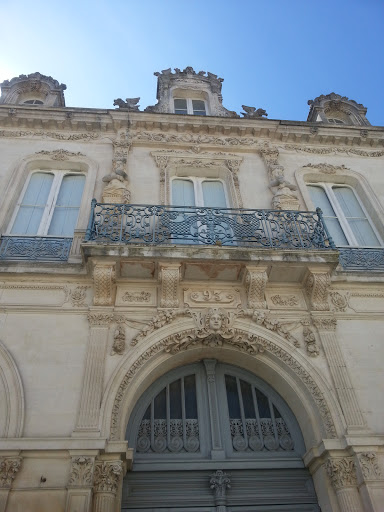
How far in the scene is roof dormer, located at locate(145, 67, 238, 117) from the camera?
9555 millimetres

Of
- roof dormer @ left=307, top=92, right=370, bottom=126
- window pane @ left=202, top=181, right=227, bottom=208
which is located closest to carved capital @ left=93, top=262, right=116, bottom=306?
Result: window pane @ left=202, top=181, right=227, bottom=208

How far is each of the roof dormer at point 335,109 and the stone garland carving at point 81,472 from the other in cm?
977

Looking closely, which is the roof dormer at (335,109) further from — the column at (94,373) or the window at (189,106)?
the column at (94,373)

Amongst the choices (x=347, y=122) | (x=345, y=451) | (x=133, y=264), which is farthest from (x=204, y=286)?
(x=347, y=122)

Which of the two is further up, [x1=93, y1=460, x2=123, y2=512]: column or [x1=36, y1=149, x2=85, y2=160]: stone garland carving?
[x1=36, y1=149, x2=85, y2=160]: stone garland carving

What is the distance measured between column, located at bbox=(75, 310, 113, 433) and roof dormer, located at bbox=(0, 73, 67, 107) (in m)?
6.77

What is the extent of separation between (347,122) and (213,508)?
385 inches

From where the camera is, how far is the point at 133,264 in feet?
17.7

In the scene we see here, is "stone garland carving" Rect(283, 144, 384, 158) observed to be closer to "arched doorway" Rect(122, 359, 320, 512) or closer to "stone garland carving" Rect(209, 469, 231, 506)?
"arched doorway" Rect(122, 359, 320, 512)

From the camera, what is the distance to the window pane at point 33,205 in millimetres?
6559

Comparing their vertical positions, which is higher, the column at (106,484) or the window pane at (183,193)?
the window pane at (183,193)

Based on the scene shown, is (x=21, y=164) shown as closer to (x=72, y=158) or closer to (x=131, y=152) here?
(x=72, y=158)

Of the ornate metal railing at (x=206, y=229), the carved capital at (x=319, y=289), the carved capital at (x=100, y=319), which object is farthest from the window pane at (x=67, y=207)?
the carved capital at (x=319, y=289)

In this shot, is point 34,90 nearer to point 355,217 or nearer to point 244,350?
point 355,217
